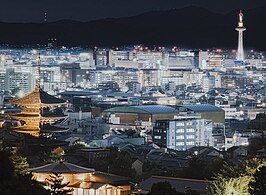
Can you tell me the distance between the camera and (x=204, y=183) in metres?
12.1

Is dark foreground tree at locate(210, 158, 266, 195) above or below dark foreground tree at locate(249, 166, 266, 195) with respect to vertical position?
below

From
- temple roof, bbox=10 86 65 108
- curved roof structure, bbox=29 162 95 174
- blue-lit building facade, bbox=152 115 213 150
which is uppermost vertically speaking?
temple roof, bbox=10 86 65 108

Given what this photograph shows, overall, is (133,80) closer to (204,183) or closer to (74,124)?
(74,124)

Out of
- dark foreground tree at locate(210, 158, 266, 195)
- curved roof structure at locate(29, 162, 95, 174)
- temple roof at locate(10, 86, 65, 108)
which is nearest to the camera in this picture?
dark foreground tree at locate(210, 158, 266, 195)

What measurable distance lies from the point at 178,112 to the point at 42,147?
17432mm

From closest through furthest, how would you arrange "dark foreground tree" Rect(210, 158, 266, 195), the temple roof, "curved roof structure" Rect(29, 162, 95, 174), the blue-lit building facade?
"dark foreground tree" Rect(210, 158, 266, 195) < "curved roof structure" Rect(29, 162, 95, 174) < the temple roof < the blue-lit building facade

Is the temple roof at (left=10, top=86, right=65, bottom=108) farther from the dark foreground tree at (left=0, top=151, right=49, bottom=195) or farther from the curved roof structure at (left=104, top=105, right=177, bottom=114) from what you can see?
the curved roof structure at (left=104, top=105, right=177, bottom=114)

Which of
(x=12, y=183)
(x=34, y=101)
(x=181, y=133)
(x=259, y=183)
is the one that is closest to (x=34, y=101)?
(x=34, y=101)

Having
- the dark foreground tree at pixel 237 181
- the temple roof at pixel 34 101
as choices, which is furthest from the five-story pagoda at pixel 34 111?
the dark foreground tree at pixel 237 181

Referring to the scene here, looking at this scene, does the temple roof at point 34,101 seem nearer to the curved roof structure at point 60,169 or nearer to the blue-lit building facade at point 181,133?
the curved roof structure at point 60,169

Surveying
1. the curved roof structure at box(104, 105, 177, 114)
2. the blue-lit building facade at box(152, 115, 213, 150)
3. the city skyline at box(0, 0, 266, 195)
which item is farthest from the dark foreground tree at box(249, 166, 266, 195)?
the curved roof structure at box(104, 105, 177, 114)

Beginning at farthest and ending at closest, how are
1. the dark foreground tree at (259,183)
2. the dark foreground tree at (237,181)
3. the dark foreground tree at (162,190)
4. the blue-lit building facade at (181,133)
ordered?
1. the blue-lit building facade at (181,133)
2. the dark foreground tree at (237,181)
3. the dark foreground tree at (259,183)
4. the dark foreground tree at (162,190)

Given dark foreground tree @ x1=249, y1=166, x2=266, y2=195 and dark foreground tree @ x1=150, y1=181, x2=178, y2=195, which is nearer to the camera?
dark foreground tree @ x1=150, y1=181, x2=178, y2=195

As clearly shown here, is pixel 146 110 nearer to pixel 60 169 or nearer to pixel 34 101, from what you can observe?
pixel 34 101
